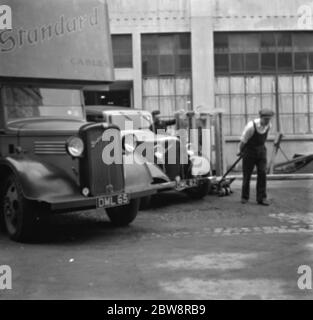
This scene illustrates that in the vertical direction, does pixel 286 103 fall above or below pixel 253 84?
below

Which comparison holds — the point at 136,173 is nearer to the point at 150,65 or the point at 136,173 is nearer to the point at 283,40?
the point at 150,65

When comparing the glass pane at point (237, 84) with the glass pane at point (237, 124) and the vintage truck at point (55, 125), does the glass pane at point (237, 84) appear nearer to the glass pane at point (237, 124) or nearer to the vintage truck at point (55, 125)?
the glass pane at point (237, 124)

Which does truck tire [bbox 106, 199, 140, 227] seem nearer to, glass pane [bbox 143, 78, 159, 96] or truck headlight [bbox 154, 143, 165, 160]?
truck headlight [bbox 154, 143, 165, 160]

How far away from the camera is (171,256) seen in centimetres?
699

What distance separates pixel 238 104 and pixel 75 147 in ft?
45.9

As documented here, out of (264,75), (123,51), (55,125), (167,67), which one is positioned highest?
(123,51)

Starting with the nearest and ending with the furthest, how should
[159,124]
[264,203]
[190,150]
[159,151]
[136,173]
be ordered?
[136,173] → [264,203] → [159,151] → [190,150] → [159,124]

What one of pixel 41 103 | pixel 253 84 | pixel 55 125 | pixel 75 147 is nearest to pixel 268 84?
pixel 253 84

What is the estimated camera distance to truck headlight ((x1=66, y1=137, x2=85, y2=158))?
7.92 m

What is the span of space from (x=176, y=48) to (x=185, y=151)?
32.4 ft

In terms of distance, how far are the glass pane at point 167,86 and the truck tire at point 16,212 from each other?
13256mm

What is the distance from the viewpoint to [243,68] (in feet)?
69.1
